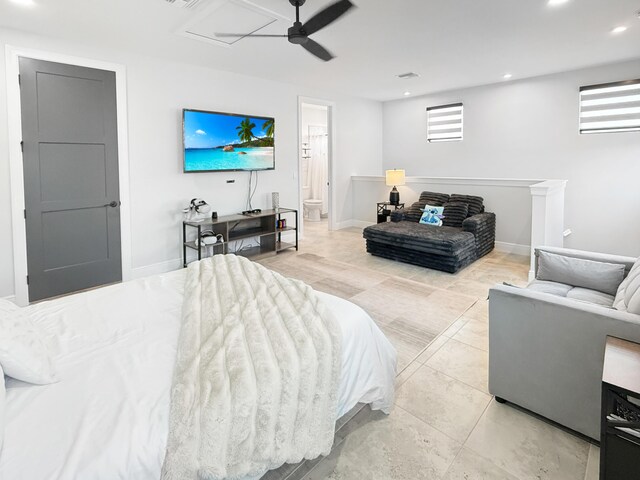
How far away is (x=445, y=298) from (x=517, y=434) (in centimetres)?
192

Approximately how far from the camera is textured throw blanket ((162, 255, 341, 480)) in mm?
1185

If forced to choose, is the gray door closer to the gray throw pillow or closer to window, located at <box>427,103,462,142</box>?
the gray throw pillow

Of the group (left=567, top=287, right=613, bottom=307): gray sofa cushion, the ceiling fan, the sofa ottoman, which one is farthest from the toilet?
(left=567, top=287, right=613, bottom=307): gray sofa cushion

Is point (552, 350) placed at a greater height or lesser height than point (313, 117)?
lesser

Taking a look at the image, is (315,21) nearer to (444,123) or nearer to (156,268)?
(156,268)

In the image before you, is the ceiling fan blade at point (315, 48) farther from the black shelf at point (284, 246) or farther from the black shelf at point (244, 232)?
the black shelf at point (284, 246)

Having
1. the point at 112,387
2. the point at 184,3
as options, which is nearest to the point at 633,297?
the point at 112,387

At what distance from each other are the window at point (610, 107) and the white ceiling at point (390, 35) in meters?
0.43

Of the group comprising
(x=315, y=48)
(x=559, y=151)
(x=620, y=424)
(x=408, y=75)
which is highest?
(x=408, y=75)

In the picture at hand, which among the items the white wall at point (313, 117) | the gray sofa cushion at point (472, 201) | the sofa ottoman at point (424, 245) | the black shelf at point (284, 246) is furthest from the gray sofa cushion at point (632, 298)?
the white wall at point (313, 117)

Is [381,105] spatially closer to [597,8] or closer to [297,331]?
[597,8]

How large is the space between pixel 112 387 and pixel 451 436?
1.59 m

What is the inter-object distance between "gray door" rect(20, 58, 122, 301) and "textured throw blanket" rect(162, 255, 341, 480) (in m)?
2.75

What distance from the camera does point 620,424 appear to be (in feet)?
4.16
